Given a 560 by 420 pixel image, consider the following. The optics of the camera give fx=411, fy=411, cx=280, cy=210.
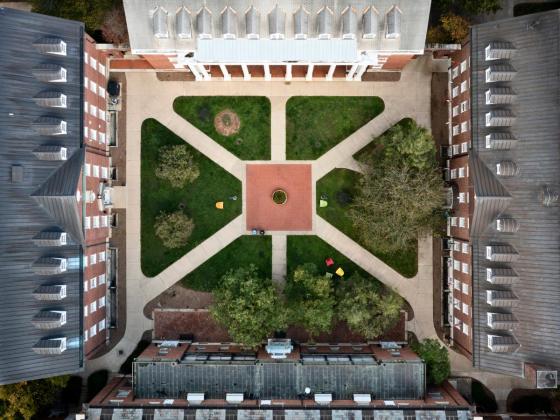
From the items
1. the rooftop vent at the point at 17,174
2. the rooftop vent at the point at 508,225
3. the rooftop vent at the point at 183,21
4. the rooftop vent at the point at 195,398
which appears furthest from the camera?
the rooftop vent at the point at 195,398

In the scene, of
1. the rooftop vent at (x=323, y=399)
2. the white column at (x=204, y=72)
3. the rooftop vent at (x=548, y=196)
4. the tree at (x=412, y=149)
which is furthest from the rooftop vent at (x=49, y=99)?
the rooftop vent at (x=548, y=196)

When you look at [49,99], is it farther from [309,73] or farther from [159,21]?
[309,73]

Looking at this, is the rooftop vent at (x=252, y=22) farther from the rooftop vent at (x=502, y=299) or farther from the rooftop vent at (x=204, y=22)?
the rooftop vent at (x=502, y=299)

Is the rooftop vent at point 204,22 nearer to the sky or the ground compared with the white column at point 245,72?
nearer to the sky

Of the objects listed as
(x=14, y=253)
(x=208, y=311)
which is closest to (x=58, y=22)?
(x=14, y=253)

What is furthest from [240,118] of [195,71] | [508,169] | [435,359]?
[435,359]

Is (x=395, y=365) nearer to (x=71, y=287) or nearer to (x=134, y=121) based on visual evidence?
(x=71, y=287)
